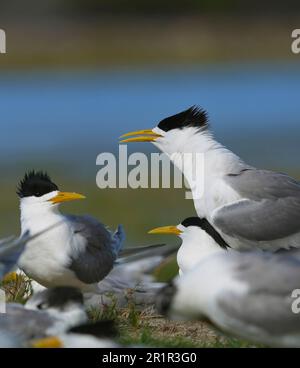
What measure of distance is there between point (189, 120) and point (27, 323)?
1.64 metres

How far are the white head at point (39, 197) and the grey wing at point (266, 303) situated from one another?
4.29 feet

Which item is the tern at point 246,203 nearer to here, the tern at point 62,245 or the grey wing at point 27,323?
the tern at point 62,245

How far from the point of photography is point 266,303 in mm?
3799

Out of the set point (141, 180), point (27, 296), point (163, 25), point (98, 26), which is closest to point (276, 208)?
point (27, 296)

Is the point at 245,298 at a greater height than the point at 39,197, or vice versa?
the point at 39,197

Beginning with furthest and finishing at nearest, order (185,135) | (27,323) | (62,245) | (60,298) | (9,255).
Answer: (185,135), (62,245), (9,255), (60,298), (27,323)

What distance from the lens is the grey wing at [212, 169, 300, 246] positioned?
4.88 metres

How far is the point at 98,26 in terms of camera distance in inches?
739

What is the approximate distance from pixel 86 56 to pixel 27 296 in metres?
14.3

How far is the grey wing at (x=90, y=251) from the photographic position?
4.82 meters

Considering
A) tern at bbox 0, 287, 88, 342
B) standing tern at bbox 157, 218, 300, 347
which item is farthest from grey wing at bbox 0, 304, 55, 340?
standing tern at bbox 157, 218, 300, 347

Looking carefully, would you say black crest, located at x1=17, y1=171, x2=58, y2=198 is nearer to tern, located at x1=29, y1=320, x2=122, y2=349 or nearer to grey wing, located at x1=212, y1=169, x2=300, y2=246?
grey wing, located at x1=212, y1=169, x2=300, y2=246

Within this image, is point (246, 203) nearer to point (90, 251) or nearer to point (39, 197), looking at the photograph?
point (90, 251)

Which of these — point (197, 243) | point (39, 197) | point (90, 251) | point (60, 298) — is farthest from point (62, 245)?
point (60, 298)
